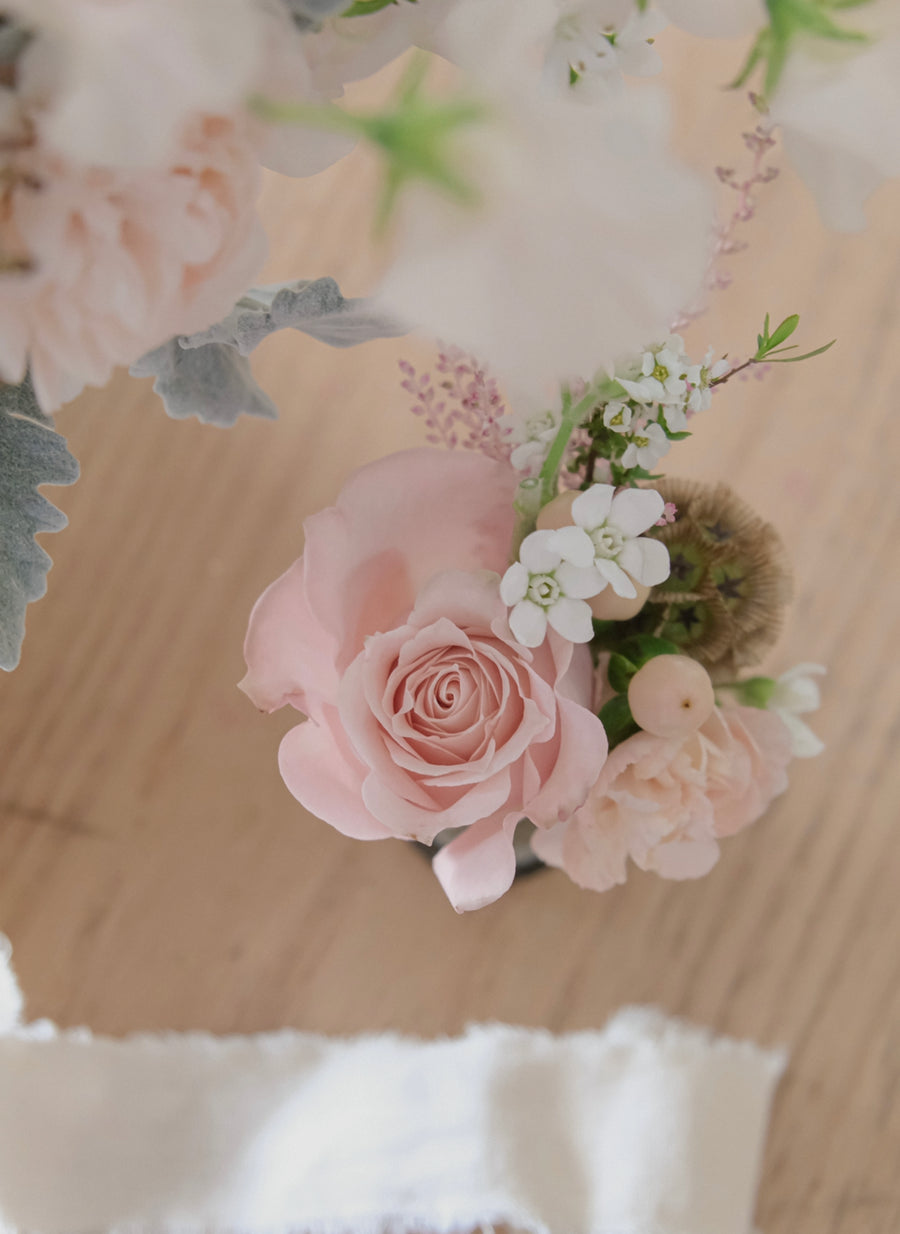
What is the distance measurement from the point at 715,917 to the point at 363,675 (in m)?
0.30

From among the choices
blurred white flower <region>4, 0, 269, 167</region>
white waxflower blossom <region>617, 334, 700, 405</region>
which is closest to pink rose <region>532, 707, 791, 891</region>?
white waxflower blossom <region>617, 334, 700, 405</region>

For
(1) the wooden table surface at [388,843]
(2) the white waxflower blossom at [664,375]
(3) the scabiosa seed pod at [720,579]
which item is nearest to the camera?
(2) the white waxflower blossom at [664,375]

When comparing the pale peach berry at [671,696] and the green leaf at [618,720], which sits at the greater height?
the pale peach berry at [671,696]

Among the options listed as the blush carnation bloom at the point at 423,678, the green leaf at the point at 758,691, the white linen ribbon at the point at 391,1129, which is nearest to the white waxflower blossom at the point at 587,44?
the blush carnation bloom at the point at 423,678

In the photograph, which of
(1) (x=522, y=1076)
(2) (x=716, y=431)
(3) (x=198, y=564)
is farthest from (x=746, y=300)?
(1) (x=522, y=1076)

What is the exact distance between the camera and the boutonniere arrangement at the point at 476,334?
0.12 meters

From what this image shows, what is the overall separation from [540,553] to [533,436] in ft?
0.11

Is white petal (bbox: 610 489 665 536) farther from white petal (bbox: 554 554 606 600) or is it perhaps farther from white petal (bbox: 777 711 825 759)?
white petal (bbox: 777 711 825 759)

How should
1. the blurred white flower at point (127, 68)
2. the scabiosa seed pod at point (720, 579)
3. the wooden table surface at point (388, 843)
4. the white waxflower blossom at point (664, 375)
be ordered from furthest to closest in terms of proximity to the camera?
the wooden table surface at point (388, 843), the scabiosa seed pod at point (720, 579), the white waxflower blossom at point (664, 375), the blurred white flower at point (127, 68)

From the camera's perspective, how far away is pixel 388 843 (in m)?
0.46

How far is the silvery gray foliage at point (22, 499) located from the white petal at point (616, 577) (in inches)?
5.4

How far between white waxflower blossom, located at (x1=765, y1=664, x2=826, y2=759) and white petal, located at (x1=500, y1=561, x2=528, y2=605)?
154 millimetres

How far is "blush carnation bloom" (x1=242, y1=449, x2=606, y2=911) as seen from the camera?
24cm

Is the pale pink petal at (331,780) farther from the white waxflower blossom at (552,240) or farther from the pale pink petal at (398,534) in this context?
the white waxflower blossom at (552,240)
